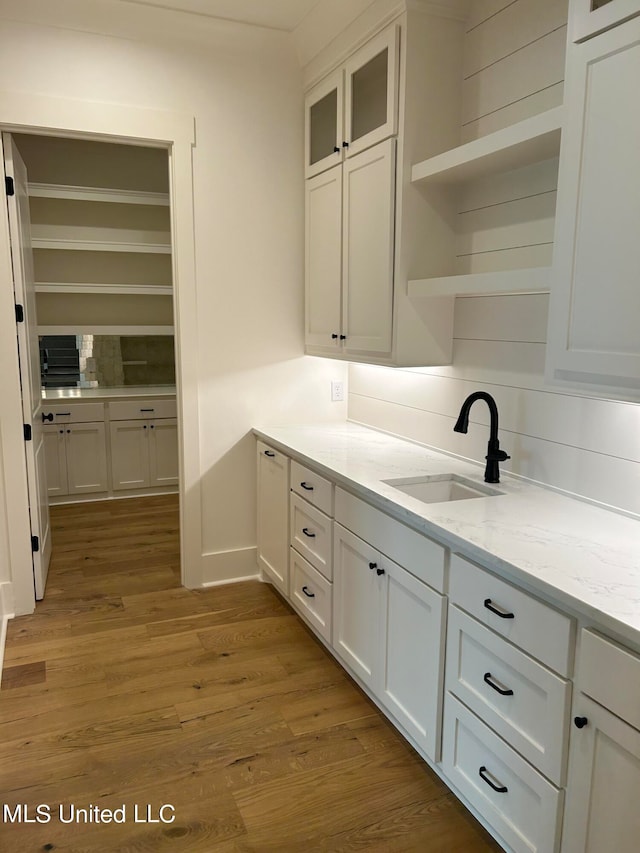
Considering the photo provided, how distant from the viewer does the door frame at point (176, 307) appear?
2947 millimetres

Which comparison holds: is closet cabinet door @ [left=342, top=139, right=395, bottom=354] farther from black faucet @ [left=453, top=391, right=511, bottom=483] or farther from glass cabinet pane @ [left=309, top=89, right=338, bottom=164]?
black faucet @ [left=453, top=391, right=511, bottom=483]

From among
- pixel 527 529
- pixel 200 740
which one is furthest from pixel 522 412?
pixel 200 740

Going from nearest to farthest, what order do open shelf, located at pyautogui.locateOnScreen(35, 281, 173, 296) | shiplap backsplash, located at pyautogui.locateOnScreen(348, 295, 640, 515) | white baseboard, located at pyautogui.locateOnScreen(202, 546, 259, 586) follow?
shiplap backsplash, located at pyautogui.locateOnScreen(348, 295, 640, 515) → white baseboard, located at pyautogui.locateOnScreen(202, 546, 259, 586) → open shelf, located at pyautogui.locateOnScreen(35, 281, 173, 296)

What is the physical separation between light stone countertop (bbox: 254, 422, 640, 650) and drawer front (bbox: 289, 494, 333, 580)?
21cm

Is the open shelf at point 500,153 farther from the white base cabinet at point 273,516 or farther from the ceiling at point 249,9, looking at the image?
the white base cabinet at point 273,516

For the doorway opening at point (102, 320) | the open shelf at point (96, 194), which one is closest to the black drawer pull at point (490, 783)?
the doorway opening at point (102, 320)

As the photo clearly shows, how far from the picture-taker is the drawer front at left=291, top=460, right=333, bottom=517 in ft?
8.69

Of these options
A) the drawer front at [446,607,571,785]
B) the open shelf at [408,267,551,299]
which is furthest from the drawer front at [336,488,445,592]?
the open shelf at [408,267,551,299]

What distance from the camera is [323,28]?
2.98 m

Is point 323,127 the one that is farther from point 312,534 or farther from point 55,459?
point 55,459

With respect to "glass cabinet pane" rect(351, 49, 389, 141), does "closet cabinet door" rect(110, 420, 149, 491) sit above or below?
below

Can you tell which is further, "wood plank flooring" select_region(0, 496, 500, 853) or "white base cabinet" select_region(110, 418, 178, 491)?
"white base cabinet" select_region(110, 418, 178, 491)

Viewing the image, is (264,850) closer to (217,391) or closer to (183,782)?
(183,782)

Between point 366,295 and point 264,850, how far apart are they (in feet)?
6.74
